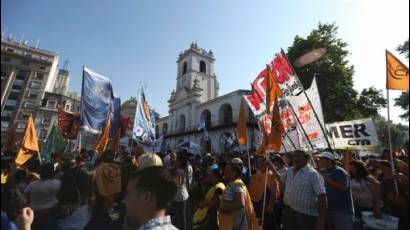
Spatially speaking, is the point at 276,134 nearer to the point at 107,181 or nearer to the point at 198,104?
the point at 107,181

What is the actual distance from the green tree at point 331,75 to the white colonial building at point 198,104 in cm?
1256

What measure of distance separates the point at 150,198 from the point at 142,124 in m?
7.73

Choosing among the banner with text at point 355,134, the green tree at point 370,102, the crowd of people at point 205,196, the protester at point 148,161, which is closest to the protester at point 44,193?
the crowd of people at point 205,196

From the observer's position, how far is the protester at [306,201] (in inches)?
→ 135

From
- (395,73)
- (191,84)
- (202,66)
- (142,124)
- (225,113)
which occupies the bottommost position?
(395,73)

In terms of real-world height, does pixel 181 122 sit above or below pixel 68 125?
above

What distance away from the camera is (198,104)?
39.9 meters

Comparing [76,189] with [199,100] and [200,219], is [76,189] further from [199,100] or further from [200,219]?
[199,100]

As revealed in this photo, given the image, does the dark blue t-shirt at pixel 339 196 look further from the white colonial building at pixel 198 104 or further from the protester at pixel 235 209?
the white colonial building at pixel 198 104

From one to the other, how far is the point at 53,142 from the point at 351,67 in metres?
22.6

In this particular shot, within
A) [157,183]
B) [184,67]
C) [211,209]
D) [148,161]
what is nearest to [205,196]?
[211,209]

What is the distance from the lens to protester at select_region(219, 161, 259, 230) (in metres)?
3.13

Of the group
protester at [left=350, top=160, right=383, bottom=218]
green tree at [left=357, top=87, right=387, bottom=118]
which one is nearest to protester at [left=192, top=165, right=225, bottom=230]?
protester at [left=350, top=160, right=383, bottom=218]

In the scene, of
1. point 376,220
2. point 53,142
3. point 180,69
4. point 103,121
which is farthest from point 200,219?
point 180,69
